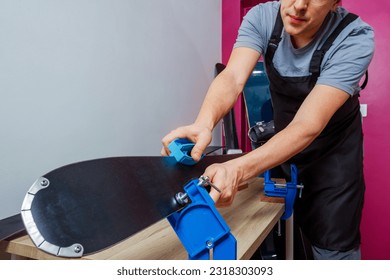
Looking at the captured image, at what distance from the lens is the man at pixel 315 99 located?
2.73ft

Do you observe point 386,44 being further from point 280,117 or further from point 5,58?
point 5,58

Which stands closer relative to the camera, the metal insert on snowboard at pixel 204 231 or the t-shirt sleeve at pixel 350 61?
the metal insert on snowboard at pixel 204 231

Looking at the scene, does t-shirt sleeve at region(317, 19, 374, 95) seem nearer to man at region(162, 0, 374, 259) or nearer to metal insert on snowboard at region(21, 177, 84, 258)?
man at region(162, 0, 374, 259)

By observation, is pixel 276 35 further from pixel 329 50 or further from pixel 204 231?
pixel 204 231

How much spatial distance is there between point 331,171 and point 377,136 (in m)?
1.07

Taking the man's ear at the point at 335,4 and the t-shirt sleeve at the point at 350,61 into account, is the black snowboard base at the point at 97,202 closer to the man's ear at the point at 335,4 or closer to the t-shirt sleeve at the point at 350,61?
the t-shirt sleeve at the point at 350,61

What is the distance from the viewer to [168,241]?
74 cm

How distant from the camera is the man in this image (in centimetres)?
83

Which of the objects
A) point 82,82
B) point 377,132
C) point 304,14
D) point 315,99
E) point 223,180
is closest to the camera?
point 223,180

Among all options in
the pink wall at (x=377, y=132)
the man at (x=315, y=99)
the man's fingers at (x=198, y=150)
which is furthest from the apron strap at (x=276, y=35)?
the pink wall at (x=377, y=132)

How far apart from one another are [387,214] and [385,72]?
90 centimetres

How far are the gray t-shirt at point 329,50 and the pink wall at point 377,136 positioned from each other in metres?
1.09

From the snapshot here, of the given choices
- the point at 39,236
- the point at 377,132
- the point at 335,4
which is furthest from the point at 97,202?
the point at 377,132

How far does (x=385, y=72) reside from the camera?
1.91 metres
